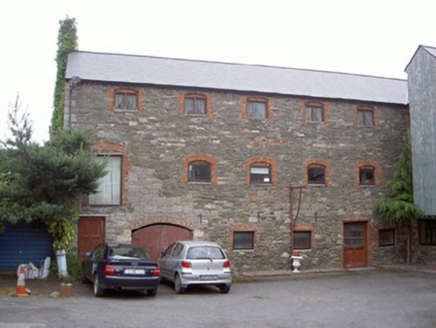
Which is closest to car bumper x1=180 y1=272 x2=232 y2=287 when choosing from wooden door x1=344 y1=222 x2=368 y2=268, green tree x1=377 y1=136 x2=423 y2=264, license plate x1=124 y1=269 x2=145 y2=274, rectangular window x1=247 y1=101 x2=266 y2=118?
license plate x1=124 y1=269 x2=145 y2=274

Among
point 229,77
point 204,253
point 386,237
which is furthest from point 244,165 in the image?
point 386,237

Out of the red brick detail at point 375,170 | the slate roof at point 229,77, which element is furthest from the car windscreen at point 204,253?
the red brick detail at point 375,170

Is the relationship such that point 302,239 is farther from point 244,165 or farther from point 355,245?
point 244,165

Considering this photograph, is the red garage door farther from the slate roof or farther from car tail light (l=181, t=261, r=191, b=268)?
the slate roof

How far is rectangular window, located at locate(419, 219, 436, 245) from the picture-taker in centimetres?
2075

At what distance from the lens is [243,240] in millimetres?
18953

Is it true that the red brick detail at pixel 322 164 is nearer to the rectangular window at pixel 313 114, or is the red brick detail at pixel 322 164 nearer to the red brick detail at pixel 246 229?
the rectangular window at pixel 313 114

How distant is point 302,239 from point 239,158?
4344 mm

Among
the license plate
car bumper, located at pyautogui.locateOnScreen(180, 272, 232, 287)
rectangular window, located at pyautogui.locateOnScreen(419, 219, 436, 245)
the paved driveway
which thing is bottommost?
the paved driveway

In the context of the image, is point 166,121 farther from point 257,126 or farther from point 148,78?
point 257,126

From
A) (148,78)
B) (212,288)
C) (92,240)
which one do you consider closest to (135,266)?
(212,288)

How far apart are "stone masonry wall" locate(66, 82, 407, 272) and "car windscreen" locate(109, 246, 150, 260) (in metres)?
4.03

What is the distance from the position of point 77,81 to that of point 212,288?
902 cm

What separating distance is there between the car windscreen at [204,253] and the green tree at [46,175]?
4121 millimetres
